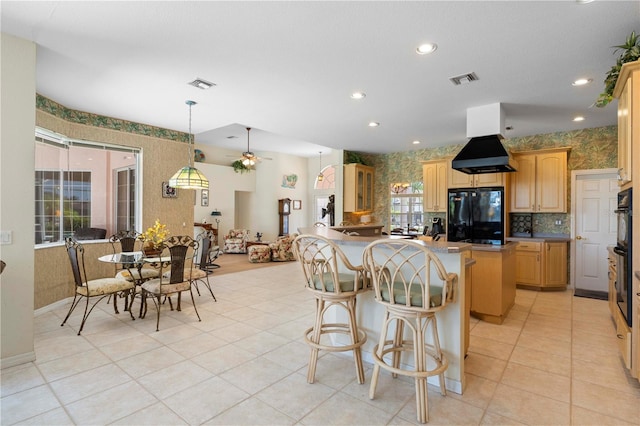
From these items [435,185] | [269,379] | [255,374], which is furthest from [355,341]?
[435,185]

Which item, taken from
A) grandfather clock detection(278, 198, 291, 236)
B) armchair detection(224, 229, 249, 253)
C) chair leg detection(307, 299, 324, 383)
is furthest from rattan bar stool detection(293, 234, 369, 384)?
grandfather clock detection(278, 198, 291, 236)

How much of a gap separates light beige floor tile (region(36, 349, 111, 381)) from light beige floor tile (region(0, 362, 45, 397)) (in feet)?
0.16

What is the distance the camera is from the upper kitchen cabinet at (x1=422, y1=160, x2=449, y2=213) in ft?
21.3

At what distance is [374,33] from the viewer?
2625 millimetres

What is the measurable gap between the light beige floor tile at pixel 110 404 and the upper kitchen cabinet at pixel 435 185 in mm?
5806

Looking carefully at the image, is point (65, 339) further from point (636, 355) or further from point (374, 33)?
point (636, 355)

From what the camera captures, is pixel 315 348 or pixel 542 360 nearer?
pixel 315 348

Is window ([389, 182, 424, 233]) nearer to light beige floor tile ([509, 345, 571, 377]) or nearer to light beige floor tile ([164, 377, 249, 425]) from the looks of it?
light beige floor tile ([509, 345, 571, 377])

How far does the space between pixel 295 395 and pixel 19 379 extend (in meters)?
2.19

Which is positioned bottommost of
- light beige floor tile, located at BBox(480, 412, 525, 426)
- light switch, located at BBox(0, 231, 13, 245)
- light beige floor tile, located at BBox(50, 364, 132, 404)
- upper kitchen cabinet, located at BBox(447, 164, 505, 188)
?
light beige floor tile, located at BBox(50, 364, 132, 404)

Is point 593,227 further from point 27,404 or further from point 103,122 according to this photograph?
point 103,122

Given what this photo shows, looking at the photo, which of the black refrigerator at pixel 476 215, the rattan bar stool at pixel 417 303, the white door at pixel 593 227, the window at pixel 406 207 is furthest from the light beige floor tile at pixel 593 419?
the window at pixel 406 207

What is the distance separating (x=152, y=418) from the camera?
2035mm

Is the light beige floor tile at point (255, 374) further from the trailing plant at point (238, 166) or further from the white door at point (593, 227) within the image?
the trailing plant at point (238, 166)
